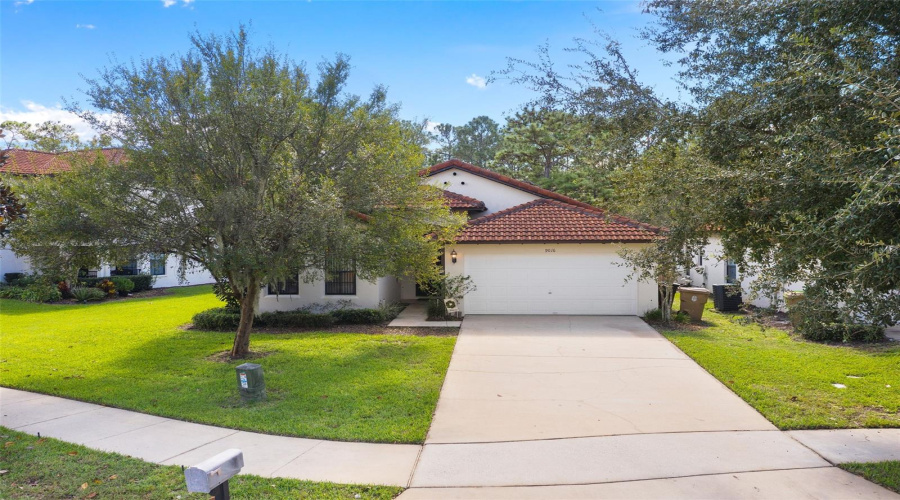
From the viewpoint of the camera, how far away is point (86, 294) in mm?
18953

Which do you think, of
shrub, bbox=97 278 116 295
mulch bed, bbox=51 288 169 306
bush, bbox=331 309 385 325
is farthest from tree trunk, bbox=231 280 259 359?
shrub, bbox=97 278 116 295

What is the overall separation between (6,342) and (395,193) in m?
9.73

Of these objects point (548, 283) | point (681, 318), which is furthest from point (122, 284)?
point (681, 318)

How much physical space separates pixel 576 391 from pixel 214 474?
5.75 metres

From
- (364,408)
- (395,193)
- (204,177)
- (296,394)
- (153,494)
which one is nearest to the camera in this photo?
(153,494)

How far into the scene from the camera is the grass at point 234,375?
637 centimetres

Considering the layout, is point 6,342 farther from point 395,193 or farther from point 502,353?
point 502,353

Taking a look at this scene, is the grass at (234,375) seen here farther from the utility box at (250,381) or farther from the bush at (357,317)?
the bush at (357,317)

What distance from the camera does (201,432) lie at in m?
5.96

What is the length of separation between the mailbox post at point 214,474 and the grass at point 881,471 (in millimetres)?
5353

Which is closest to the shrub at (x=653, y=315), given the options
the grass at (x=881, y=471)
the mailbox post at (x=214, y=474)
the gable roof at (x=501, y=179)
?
the gable roof at (x=501, y=179)

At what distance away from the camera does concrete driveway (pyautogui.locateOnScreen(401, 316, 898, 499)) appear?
452 centimetres

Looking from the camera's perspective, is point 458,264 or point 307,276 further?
point 458,264

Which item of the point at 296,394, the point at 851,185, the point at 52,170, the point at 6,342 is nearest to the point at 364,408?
the point at 296,394
